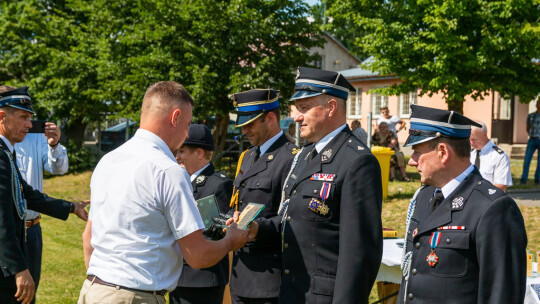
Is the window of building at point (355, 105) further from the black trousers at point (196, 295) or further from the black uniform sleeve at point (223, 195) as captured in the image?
the black trousers at point (196, 295)

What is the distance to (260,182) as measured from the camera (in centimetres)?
447

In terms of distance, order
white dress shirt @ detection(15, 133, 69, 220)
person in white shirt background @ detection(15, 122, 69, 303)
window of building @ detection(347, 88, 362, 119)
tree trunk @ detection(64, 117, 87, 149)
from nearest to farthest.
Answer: person in white shirt background @ detection(15, 122, 69, 303) < white dress shirt @ detection(15, 133, 69, 220) < tree trunk @ detection(64, 117, 87, 149) < window of building @ detection(347, 88, 362, 119)

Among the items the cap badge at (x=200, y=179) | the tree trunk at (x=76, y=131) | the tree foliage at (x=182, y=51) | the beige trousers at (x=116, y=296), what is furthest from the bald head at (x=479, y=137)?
the tree trunk at (x=76, y=131)

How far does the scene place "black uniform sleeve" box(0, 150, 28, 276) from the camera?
4.24 meters

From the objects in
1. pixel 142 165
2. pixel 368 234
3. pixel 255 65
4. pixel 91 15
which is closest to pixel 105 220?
pixel 142 165

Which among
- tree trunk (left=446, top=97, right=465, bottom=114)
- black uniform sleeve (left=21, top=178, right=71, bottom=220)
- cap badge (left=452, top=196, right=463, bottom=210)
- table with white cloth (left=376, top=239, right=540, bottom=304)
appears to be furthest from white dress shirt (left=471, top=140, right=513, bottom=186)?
tree trunk (left=446, top=97, right=465, bottom=114)

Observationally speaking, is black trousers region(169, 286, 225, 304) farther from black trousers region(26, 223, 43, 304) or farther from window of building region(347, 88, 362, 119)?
window of building region(347, 88, 362, 119)

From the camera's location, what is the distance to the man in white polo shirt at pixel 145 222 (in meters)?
2.98

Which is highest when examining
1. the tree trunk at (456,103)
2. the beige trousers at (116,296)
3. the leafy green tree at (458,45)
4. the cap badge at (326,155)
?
the leafy green tree at (458,45)

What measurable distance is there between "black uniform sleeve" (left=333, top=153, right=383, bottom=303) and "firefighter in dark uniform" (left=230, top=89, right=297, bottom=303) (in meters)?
1.09

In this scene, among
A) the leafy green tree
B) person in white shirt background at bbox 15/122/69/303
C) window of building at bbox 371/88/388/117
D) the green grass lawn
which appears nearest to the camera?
person in white shirt background at bbox 15/122/69/303

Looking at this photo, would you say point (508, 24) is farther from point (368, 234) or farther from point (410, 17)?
point (368, 234)

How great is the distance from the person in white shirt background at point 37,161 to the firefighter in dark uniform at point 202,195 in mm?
1666

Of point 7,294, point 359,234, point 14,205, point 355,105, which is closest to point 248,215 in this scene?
point 359,234
